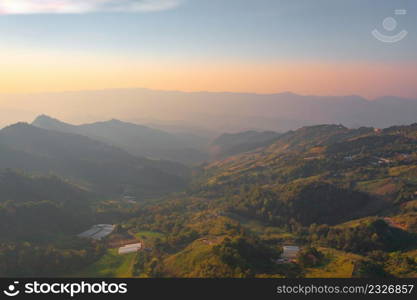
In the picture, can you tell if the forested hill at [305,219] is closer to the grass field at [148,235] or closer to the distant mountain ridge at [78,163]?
the grass field at [148,235]

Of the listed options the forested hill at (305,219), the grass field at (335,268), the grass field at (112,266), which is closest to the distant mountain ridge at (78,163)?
the forested hill at (305,219)

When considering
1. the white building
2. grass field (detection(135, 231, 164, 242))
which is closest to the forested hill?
grass field (detection(135, 231, 164, 242))

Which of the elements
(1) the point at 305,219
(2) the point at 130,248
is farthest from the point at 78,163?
(1) the point at 305,219

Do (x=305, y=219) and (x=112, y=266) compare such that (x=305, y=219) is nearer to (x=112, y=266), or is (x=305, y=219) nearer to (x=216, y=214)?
(x=216, y=214)

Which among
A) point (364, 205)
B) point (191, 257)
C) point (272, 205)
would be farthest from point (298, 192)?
point (191, 257)

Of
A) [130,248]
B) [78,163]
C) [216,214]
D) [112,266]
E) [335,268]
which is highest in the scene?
[335,268]

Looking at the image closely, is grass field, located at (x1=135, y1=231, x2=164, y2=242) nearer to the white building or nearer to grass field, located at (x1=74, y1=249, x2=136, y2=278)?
the white building

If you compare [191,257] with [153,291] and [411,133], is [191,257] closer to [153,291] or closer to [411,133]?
[153,291]

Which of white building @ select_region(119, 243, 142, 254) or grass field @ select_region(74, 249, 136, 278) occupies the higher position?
grass field @ select_region(74, 249, 136, 278)
